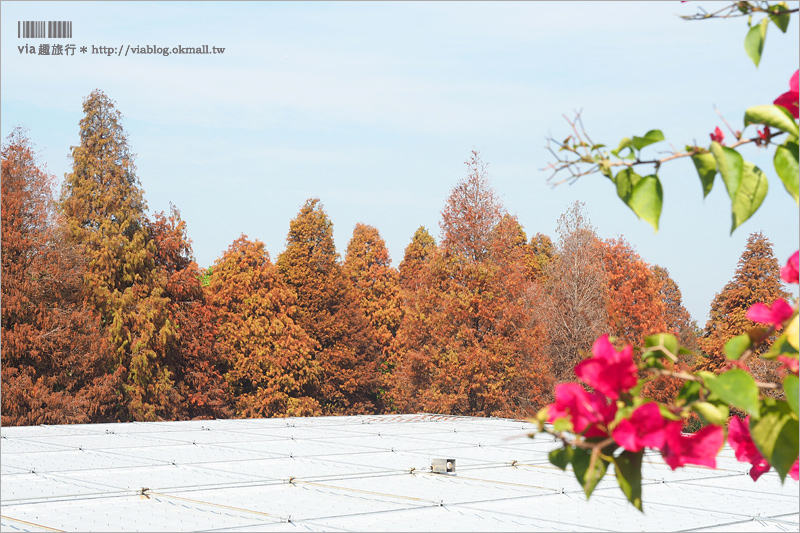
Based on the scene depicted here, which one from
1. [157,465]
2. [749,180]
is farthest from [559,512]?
[749,180]

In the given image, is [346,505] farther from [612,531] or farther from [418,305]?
[418,305]

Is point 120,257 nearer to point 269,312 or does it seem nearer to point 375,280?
point 269,312

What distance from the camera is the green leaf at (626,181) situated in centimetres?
152

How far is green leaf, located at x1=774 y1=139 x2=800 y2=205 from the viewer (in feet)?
5.06

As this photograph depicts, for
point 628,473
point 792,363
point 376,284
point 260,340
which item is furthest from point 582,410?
point 376,284

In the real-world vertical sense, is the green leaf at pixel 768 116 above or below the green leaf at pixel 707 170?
above

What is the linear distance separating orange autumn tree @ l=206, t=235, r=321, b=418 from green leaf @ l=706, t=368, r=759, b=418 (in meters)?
29.2

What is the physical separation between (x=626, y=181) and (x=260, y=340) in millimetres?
29930

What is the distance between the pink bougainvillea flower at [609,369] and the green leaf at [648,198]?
0.30 metres

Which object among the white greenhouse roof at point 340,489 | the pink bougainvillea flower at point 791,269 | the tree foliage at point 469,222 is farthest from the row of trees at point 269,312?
the pink bougainvillea flower at point 791,269

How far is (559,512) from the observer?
19.4ft

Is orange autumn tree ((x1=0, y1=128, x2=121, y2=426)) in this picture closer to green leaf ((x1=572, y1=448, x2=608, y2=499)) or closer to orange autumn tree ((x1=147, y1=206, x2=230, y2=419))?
orange autumn tree ((x1=147, y1=206, x2=230, y2=419))

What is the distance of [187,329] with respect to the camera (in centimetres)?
2856

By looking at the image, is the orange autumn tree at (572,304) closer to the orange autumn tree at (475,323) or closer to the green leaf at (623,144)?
the orange autumn tree at (475,323)
